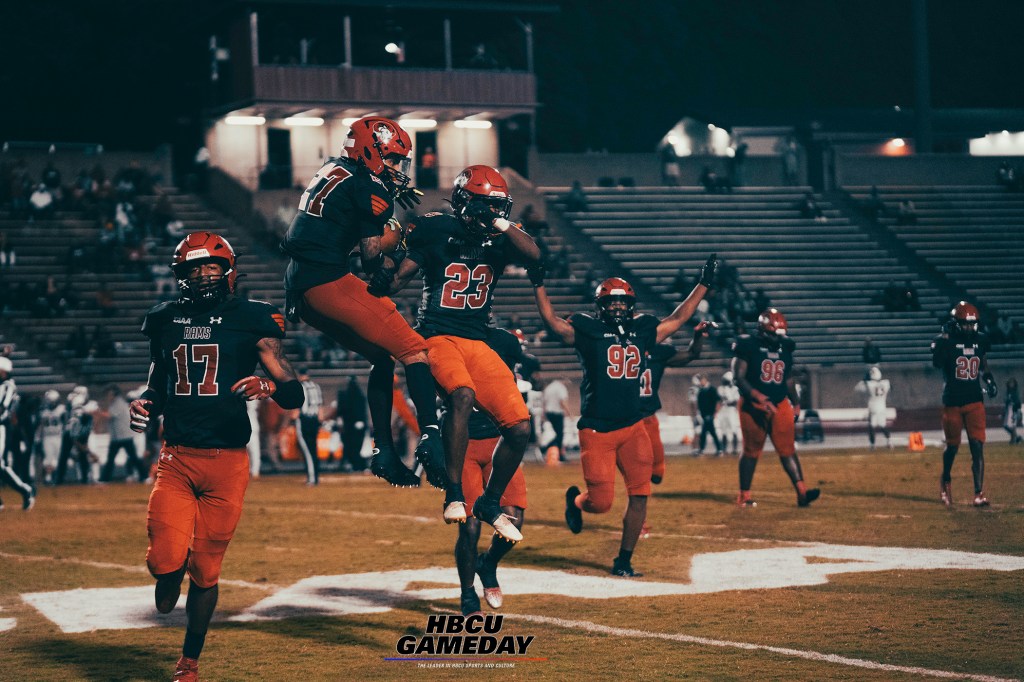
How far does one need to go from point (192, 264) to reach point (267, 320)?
0.57m

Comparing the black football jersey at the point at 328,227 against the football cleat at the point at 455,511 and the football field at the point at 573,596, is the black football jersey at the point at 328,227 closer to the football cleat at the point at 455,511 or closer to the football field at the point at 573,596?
the football cleat at the point at 455,511

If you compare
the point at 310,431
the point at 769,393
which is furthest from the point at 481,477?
the point at 310,431

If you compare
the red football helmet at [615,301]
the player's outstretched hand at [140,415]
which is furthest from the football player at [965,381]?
the player's outstretched hand at [140,415]

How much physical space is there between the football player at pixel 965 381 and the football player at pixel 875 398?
11364 millimetres

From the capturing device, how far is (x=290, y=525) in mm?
18047

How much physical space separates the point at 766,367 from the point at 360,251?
10796 millimetres

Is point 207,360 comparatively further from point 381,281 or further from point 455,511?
point 455,511

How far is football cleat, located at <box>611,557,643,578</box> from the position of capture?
13086mm

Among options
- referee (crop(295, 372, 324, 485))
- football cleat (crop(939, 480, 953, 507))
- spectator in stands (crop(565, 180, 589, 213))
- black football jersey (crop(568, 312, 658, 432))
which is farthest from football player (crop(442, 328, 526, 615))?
spectator in stands (crop(565, 180, 589, 213))

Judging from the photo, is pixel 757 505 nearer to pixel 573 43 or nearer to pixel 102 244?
pixel 102 244

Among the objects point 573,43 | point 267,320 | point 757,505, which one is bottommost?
point 757,505

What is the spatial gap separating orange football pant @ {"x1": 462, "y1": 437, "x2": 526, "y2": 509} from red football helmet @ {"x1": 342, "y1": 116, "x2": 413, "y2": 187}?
11.3 ft

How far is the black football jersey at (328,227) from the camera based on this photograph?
26.8ft

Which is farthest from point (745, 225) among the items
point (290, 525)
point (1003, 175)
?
point (290, 525)
